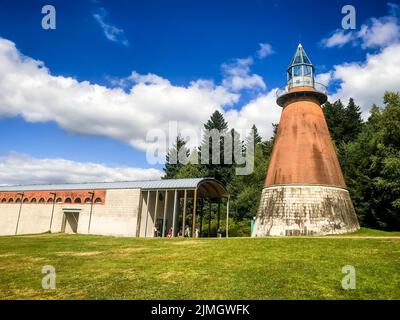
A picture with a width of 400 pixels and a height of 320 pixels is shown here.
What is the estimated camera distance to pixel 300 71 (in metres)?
27.5

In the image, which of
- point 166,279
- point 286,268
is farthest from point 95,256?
point 286,268

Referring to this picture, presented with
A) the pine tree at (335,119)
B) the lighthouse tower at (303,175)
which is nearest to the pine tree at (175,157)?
the pine tree at (335,119)

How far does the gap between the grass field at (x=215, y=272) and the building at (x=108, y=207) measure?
1138cm

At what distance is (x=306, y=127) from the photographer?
25.7m

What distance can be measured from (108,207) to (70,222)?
605 centimetres

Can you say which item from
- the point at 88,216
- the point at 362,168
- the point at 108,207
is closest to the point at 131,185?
the point at 108,207

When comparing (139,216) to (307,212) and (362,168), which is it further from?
(362,168)

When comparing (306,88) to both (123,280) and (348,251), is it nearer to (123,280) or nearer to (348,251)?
(348,251)

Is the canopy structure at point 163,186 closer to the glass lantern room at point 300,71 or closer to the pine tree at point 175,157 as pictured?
the glass lantern room at point 300,71

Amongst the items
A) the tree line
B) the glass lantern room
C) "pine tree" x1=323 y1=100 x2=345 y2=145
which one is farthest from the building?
"pine tree" x1=323 y1=100 x2=345 y2=145

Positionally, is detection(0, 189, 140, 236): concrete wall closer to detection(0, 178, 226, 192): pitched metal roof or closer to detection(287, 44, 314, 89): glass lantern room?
detection(0, 178, 226, 192): pitched metal roof

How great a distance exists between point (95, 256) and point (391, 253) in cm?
1253

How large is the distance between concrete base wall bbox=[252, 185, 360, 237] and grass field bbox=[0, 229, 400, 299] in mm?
6636

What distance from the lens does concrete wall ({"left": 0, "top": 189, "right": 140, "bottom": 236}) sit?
2947cm
